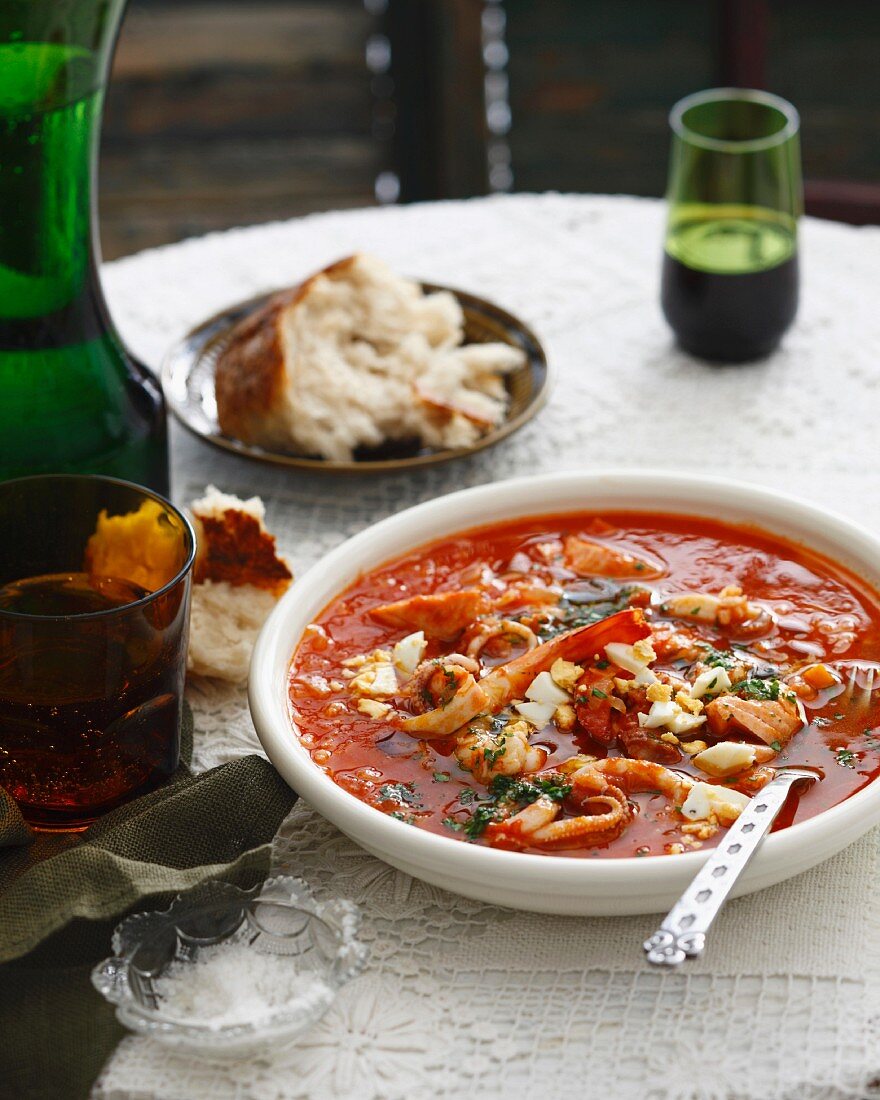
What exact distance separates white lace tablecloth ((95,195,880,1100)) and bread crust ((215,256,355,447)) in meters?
0.11

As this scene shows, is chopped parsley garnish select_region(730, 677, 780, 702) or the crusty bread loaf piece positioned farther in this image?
the crusty bread loaf piece

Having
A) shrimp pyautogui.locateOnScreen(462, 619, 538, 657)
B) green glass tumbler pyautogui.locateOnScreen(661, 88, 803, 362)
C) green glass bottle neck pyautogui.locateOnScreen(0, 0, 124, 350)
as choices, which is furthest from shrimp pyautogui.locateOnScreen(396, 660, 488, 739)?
green glass tumbler pyautogui.locateOnScreen(661, 88, 803, 362)

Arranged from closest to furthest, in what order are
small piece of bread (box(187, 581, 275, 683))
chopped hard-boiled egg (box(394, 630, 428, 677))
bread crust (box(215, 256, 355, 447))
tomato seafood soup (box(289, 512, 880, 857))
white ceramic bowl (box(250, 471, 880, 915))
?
1. white ceramic bowl (box(250, 471, 880, 915))
2. tomato seafood soup (box(289, 512, 880, 857))
3. chopped hard-boiled egg (box(394, 630, 428, 677))
4. small piece of bread (box(187, 581, 275, 683))
5. bread crust (box(215, 256, 355, 447))

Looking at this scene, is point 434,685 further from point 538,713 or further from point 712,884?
point 712,884

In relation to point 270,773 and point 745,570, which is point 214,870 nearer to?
point 270,773

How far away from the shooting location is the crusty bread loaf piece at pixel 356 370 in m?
2.47

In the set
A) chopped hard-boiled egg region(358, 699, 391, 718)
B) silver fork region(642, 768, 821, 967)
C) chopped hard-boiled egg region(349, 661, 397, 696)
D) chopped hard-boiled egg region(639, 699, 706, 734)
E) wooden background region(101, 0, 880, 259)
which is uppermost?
silver fork region(642, 768, 821, 967)

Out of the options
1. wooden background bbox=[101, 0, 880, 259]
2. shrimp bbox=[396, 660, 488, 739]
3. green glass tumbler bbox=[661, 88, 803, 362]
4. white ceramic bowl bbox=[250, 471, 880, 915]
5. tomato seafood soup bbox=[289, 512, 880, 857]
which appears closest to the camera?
white ceramic bowl bbox=[250, 471, 880, 915]

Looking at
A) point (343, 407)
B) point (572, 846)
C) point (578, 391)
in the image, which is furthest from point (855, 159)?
point (572, 846)

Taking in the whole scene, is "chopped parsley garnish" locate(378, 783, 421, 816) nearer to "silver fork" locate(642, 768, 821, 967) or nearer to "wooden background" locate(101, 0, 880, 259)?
"silver fork" locate(642, 768, 821, 967)

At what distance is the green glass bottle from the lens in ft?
6.30

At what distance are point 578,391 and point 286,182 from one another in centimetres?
373

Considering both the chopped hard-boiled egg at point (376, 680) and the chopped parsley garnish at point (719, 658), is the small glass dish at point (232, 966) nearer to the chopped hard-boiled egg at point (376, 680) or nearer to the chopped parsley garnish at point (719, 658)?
the chopped hard-boiled egg at point (376, 680)

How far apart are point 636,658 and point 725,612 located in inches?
8.2
